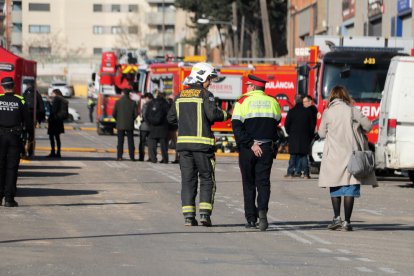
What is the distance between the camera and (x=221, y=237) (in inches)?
582

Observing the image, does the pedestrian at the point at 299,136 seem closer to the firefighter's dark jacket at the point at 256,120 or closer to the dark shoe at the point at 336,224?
the dark shoe at the point at 336,224

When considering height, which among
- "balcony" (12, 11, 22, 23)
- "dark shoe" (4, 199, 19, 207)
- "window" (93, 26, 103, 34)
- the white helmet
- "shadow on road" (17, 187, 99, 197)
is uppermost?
"window" (93, 26, 103, 34)

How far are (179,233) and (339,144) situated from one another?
245cm

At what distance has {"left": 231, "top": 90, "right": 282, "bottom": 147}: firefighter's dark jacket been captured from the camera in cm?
1577

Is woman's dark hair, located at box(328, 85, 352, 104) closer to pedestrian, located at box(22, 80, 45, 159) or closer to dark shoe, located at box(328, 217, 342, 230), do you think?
dark shoe, located at box(328, 217, 342, 230)

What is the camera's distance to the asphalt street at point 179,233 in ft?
39.9

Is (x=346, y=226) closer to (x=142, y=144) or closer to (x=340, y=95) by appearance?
(x=340, y=95)

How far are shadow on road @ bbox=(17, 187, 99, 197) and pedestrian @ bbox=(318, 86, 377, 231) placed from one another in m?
6.17

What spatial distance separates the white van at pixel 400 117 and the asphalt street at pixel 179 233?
64 centimetres

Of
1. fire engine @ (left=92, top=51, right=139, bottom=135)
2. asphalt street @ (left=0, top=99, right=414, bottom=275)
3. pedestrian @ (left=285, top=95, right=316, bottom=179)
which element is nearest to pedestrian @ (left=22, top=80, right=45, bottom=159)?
asphalt street @ (left=0, top=99, right=414, bottom=275)

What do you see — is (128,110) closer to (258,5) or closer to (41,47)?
(258,5)

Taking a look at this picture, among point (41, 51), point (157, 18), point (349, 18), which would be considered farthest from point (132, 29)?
point (349, 18)

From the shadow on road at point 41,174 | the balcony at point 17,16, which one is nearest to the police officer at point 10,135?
the shadow on road at point 41,174

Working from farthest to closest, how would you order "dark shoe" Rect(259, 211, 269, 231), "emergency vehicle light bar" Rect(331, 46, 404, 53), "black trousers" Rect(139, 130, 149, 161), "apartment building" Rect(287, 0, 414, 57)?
"apartment building" Rect(287, 0, 414, 57) < "black trousers" Rect(139, 130, 149, 161) < "emergency vehicle light bar" Rect(331, 46, 404, 53) < "dark shoe" Rect(259, 211, 269, 231)
